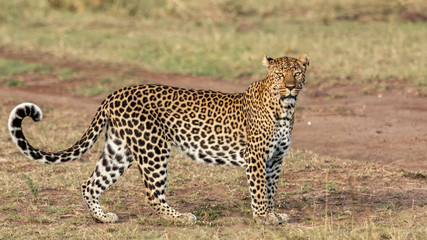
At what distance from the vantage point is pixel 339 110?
13109 millimetres

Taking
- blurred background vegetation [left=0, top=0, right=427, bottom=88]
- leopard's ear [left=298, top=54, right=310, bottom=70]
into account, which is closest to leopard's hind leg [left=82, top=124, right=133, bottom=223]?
leopard's ear [left=298, top=54, right=310, bottom=70]

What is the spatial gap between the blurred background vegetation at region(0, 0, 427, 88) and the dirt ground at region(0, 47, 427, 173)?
1.86ft

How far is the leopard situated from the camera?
7359 mm

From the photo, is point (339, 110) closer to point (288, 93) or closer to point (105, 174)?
point (288, 93)

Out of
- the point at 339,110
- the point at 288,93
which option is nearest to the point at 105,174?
the point at 288,93

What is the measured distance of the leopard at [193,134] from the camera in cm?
736

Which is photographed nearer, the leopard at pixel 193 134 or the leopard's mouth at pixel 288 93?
the leopard's mouth at pixel 288 93

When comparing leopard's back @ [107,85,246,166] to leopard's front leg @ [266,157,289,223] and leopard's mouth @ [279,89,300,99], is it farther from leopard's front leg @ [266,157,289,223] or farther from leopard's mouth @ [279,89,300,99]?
leopard's mouth @ [279,89,300,99]

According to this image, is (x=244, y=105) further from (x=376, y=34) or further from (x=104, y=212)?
(x=376, y=34)

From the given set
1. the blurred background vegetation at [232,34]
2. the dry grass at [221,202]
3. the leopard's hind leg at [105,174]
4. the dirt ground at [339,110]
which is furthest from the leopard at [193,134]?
the blurred background vegetation at [232,34]

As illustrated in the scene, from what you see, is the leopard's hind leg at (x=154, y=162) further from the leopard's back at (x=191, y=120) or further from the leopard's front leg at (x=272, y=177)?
the leopard's front leg at (x=272, y=177)

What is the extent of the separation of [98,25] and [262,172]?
14.8m

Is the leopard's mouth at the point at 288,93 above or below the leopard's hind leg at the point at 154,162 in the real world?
above

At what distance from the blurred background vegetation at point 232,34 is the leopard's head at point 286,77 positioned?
7559 mm
